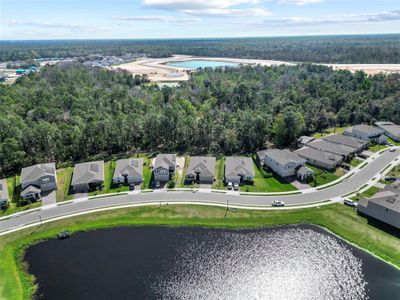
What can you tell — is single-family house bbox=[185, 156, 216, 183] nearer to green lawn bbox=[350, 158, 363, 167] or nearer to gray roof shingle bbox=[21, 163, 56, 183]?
gray roof shingle bbox=[21, 163, 56, 183]

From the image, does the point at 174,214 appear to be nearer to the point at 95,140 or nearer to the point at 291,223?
the point at 291,223

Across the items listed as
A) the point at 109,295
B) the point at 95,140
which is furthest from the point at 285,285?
the point at 95,140

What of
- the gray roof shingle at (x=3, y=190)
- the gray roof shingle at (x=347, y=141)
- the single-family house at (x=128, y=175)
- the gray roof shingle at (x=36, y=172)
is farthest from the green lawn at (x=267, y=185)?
the gray roof shingle at (x=3, y=190)

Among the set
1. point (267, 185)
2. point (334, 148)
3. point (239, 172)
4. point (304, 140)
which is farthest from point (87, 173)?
point (334, 148)

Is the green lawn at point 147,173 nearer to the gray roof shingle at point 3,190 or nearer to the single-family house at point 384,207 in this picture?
the gray roof shingle at point 3,190

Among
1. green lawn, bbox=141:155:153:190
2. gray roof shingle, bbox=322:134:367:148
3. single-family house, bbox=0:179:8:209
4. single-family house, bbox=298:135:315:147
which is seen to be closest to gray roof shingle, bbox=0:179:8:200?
single-family house, bbox=0:179:8:209

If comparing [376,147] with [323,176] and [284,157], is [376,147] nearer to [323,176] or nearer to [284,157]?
[323,176]

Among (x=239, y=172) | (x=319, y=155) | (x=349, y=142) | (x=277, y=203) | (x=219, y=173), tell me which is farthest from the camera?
(x=349, y=142)
